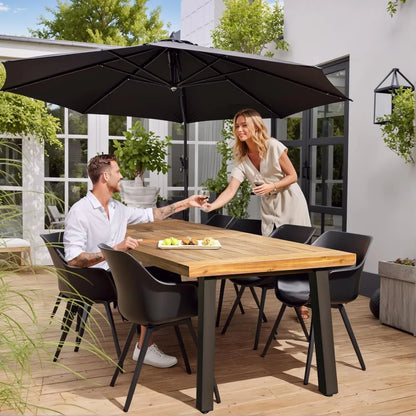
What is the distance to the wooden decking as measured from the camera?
335 centimetres

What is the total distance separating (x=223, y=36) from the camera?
8195 mm

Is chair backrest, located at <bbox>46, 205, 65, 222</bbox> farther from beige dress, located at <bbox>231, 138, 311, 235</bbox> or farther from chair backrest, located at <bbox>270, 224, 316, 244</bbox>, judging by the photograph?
chair backrest, located at <bbox>270, 224, 316, 244</bbox>

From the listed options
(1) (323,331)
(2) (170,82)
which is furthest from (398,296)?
(2) (170,82)

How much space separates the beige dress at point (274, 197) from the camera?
5.09 m

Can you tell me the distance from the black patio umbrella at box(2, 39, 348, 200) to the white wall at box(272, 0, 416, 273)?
131 centimetres

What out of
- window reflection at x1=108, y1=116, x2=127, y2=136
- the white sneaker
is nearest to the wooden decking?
the white sneaker

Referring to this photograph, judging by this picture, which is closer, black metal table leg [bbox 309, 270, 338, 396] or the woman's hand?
black metal table leg [bbox 309, 270, 338, 396]

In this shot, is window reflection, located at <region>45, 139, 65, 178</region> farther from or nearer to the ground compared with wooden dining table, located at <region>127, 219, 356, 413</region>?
farther from the ground

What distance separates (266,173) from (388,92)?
1622 millimetres

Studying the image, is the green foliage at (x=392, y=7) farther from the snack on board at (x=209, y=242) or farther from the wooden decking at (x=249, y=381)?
the snack on board at (x=209, y=242)

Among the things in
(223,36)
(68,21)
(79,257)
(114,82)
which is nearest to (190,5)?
(223,36)

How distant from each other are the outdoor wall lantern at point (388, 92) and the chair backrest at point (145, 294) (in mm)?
3195

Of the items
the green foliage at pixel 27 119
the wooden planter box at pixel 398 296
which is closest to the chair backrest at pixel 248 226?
the wooden planter box at pixel 398 296

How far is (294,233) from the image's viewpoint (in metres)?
4.84
